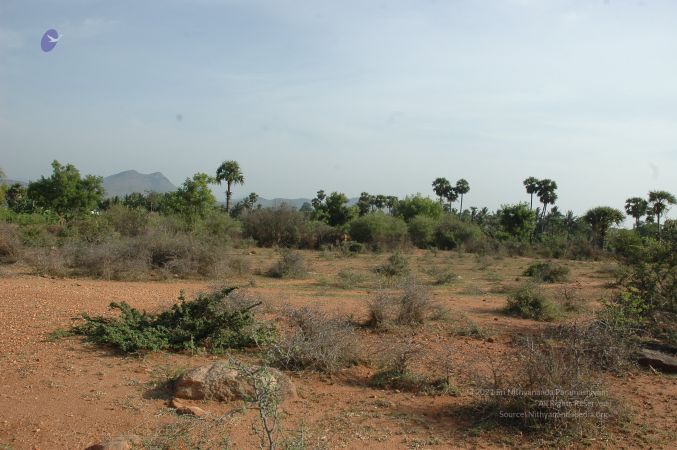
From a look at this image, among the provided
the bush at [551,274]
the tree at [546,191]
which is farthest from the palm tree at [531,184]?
the bush at [551,274]

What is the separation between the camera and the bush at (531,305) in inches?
469

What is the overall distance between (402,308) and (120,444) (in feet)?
21.1

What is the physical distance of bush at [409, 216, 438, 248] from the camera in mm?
40219

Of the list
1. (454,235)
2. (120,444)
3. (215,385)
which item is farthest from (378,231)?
(120,444)

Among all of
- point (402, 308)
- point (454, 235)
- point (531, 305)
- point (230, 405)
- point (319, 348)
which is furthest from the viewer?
point (454, 235)

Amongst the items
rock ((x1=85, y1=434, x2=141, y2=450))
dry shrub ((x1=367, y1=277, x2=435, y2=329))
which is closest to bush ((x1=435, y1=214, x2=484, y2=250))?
dry shrub ((x1=367, y1=277, x2=435, y2=329))

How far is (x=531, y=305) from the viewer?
12.2 metres

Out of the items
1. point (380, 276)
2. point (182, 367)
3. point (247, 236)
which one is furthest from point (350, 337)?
point (247, 236)

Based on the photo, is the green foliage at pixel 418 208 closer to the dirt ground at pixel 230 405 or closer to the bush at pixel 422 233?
the bush at pixel 422 233

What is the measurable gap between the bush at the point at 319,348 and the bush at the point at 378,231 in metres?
27.9

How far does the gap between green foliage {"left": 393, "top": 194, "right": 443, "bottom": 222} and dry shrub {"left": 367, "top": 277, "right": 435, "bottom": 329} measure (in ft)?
124

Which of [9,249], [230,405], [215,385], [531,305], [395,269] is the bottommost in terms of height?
[230,405]

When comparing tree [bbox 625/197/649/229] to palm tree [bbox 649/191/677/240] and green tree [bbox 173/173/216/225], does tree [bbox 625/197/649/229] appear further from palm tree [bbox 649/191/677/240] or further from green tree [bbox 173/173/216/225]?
green tree [bbox 173/173/216/225]

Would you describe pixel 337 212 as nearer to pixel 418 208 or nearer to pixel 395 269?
pixel 418 208
